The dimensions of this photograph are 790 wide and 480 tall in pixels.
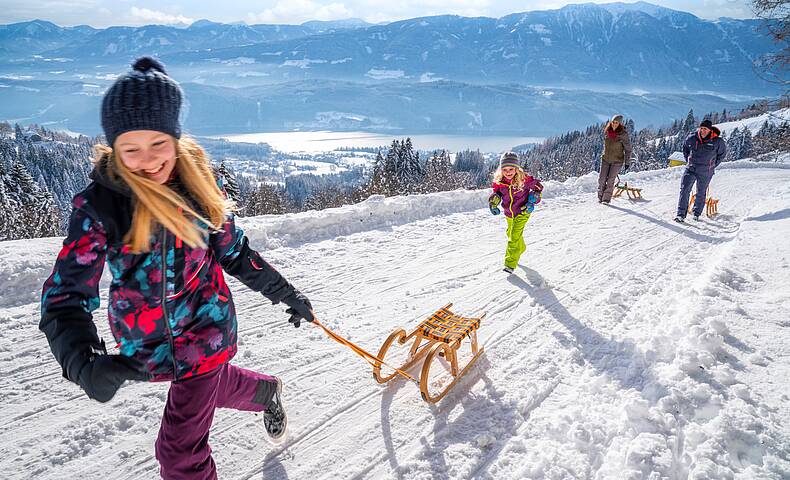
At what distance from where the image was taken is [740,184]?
53.4 feet

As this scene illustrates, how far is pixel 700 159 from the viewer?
9859 millimetres

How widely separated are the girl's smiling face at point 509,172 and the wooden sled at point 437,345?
2685 mm

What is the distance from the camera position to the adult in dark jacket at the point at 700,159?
31.8 ft

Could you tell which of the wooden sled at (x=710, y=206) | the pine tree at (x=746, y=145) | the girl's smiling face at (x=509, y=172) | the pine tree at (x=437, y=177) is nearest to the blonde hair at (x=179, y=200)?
the girl's smiling face at (x=509, y=172)

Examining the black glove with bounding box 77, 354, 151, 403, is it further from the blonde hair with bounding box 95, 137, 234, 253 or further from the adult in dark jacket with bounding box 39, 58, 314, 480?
the blonde hair with bounding box 95, 137, 234, 253

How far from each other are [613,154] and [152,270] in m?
12.3

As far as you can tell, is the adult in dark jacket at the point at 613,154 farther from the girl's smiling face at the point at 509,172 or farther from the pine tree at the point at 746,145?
the pine tree at the point at 746,145

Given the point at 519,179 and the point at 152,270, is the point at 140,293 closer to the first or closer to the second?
the point at 152,270

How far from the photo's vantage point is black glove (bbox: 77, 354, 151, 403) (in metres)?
1.68

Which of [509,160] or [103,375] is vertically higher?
[509,160]

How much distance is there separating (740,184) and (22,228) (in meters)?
42.0

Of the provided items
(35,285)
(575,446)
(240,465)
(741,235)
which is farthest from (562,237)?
(35,285)

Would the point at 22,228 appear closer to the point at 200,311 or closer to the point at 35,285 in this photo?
the point at 35,285

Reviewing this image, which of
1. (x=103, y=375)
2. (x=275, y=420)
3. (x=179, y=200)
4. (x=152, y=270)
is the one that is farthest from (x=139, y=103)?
(x=275, y=420)
